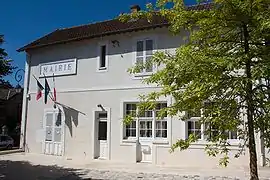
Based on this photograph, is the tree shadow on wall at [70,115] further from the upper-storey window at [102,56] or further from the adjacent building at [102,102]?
the upper-storey window at [102,56]

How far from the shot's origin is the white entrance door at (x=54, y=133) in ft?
54.9

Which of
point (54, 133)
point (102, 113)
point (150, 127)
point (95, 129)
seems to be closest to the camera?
point (150, 127)

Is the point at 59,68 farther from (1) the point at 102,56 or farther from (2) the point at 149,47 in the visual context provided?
(2) the point at 149,47

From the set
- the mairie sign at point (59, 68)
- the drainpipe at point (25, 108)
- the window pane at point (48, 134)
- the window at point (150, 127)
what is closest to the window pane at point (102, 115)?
the window at point (150, 127)

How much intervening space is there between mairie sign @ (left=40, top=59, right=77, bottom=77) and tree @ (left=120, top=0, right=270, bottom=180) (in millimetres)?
11559

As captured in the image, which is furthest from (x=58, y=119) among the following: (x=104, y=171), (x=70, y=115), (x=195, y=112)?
(x=195, y=112)

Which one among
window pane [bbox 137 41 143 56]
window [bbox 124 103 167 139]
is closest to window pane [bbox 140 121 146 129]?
window [bbox 124 103 167 139]

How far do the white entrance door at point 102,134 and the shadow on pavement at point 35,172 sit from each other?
9.64ft

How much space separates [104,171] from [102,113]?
4388 millimetres

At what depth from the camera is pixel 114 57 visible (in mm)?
15453

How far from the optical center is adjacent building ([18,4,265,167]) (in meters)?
13.7

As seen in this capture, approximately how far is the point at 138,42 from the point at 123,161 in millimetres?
5616

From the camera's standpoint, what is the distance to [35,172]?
460 inches

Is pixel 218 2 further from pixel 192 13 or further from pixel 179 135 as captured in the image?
pixel 179 135
